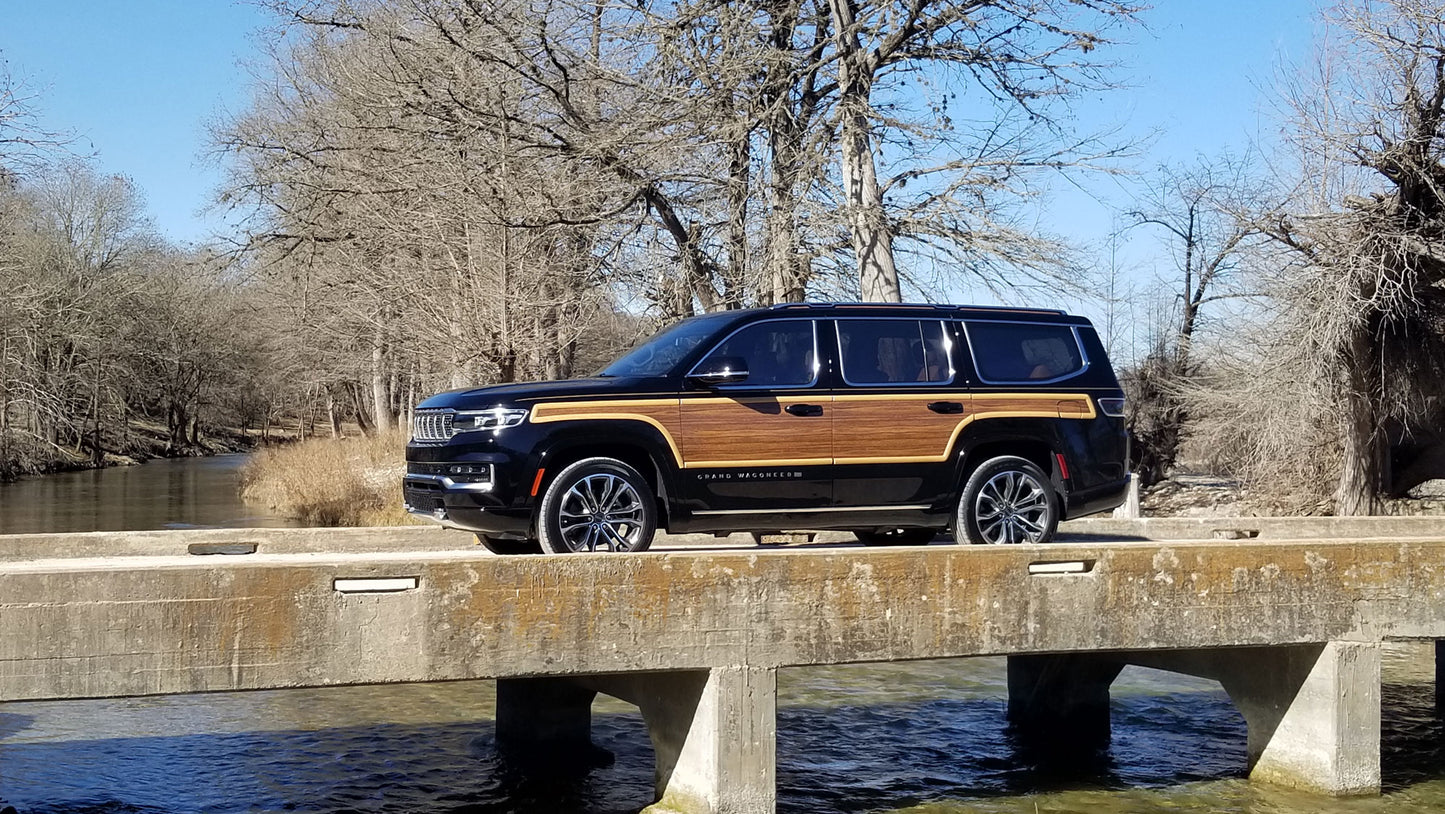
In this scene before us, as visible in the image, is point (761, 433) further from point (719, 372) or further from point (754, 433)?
point (719, 372)

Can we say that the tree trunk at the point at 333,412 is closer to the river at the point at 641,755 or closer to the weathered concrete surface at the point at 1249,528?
the river at the point at 641,755

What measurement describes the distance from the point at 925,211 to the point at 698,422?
10.6m

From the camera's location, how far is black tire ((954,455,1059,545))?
10344mm

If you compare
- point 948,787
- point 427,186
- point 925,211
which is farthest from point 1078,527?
point 427,186

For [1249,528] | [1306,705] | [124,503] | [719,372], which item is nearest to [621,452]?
[719,372]

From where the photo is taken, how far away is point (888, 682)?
599 inches

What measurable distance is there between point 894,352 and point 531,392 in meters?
2.67

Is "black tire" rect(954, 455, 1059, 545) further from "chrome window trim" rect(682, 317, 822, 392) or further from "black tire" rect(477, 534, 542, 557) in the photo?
"black tire" rect(477, 534, 542, 557)

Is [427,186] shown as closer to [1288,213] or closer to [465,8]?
[465,8]

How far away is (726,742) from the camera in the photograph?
8.98 metres

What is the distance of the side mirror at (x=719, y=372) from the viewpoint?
31.0 ft

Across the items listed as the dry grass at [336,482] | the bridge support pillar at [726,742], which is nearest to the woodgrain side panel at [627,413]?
the bridge support pillar at [726,742]

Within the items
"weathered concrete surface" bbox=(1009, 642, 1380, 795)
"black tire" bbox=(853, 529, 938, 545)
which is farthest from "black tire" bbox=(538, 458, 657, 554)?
"weathered concrete surface" bbox=(1009, 642, 1380, 795)

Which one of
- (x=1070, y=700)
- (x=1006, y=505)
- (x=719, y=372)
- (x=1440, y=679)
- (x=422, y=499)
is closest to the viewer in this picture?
(x=719, y=372)
